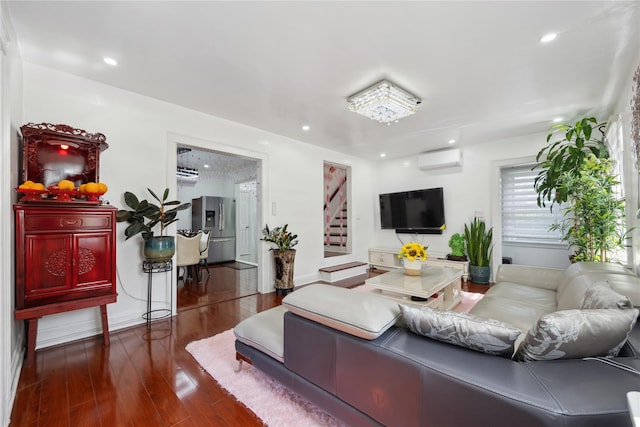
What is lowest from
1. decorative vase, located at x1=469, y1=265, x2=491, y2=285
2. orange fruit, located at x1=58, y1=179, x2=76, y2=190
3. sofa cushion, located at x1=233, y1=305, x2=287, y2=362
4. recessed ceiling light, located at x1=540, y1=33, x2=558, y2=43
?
decorative vase, located at x1=469, y1=265, x2=491, y2=285

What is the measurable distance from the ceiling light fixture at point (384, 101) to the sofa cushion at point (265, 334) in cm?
224

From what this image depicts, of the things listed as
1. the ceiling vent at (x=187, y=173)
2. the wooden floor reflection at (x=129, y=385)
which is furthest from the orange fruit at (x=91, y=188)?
the ceiling vent at (x=187, y=173)

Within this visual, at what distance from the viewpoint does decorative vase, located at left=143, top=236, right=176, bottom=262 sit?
2.68 metres

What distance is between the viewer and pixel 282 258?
3.92 m

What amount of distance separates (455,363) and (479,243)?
4.25 m

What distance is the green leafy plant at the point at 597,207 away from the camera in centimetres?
250

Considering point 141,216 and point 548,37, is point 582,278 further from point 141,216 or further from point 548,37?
point 141,216

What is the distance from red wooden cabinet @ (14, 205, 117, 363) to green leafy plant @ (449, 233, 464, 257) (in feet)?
16.5

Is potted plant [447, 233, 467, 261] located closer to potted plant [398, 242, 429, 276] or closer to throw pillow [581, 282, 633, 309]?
potted plant [398, 242, 429, 276]

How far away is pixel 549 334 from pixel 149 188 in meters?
3.43

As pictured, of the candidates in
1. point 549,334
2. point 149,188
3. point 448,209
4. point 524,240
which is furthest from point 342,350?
point 524,240

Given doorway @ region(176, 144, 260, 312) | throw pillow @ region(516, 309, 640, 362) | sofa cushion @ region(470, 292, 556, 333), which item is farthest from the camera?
doorway @ region(176, 144, 260, 312)

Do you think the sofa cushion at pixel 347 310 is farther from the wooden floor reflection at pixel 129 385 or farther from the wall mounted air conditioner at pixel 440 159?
the wall mounted air conditioner at pixel 440 159

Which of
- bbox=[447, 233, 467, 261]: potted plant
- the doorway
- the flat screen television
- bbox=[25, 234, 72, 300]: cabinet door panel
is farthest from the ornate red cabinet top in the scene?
bbox=[447, 233, 467, 261]: potted plant
